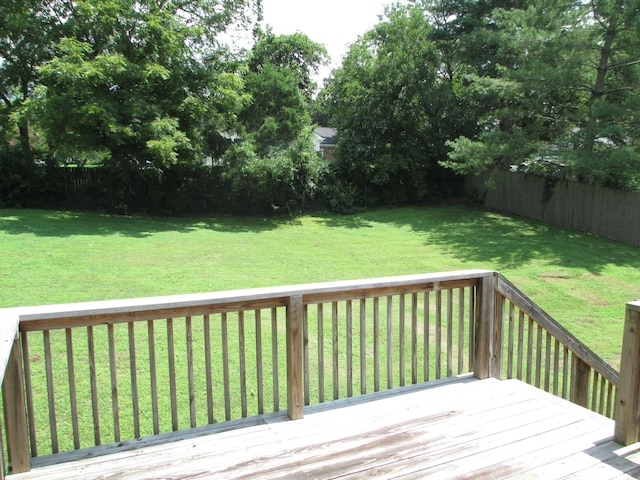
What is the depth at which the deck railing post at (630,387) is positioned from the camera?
2529mm

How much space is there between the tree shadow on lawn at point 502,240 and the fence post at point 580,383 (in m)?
5.96

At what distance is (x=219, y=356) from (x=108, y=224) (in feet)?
31.9

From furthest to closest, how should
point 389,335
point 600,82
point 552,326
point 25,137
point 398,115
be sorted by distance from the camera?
point 398,115, point 25,137, point 600,82, point 552,326, point 389,335

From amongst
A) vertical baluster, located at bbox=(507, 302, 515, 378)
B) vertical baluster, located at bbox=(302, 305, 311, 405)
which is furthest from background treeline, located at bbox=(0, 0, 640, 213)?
vertical baluster, located at bbox=(302, 305, 311, 405)

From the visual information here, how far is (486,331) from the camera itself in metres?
3.43

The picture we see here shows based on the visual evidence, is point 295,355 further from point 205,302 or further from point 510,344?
point 510,344

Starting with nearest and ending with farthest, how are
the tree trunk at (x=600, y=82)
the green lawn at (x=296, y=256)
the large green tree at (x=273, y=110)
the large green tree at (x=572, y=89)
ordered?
the green lawn at (x=296, y=256) < the large green tree at (x=572, y=89) < the tree trunk at (x=600, y=82) < the large green tree at (x=273, y=110)

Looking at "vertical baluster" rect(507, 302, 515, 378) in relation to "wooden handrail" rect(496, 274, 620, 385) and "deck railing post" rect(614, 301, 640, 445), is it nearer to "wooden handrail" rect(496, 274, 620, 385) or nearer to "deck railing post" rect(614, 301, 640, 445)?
"wooden handrail" rect(496, 274, 620, 385)

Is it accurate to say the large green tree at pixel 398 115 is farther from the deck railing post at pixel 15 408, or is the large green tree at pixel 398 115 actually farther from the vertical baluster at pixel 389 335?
the deck railing post at pixel 15 408

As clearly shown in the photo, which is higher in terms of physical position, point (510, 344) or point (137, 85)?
point (137, 85)

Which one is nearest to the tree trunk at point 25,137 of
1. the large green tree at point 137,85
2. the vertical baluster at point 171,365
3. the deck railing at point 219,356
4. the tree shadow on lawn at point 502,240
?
the large green tree at point 137,85

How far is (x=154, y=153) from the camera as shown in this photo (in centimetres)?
1352

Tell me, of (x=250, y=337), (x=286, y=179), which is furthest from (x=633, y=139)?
(x=250, y=337)

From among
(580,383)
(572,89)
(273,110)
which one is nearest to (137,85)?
(273,110)
